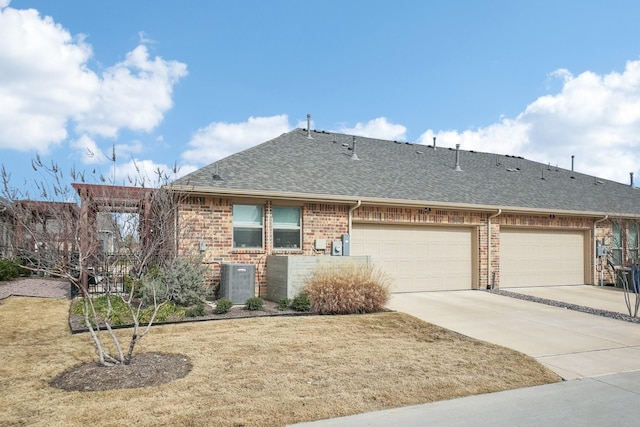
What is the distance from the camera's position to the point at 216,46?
12203 mm

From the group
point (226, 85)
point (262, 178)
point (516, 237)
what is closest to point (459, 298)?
point (516, 237)

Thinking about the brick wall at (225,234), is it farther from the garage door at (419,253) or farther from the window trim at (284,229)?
the garage door at (419,253)

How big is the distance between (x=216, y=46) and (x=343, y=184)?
5259 millimetres

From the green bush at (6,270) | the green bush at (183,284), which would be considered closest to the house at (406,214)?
the green bush at (183,284)

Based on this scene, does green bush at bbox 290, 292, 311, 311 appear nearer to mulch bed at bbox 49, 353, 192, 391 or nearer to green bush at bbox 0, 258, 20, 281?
mulch bed at bbox 49, 353, 192, 391

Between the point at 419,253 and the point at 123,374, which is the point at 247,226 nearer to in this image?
the point at 419,253

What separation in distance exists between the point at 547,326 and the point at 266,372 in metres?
6.26

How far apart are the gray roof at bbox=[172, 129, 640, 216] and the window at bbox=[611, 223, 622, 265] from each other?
2.41ft

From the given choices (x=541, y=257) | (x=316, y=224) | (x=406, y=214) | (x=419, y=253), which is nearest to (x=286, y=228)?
(x=316, y=224)

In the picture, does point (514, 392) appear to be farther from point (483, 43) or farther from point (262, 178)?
point (483, 43)

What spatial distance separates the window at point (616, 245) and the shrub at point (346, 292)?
11.9 metres

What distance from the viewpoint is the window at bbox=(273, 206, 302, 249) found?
501 inches

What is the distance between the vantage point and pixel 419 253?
14.4 metres

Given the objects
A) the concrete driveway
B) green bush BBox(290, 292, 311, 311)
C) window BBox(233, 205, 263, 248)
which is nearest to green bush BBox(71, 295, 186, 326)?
green bush BBox(290, 292, 311, 311)
